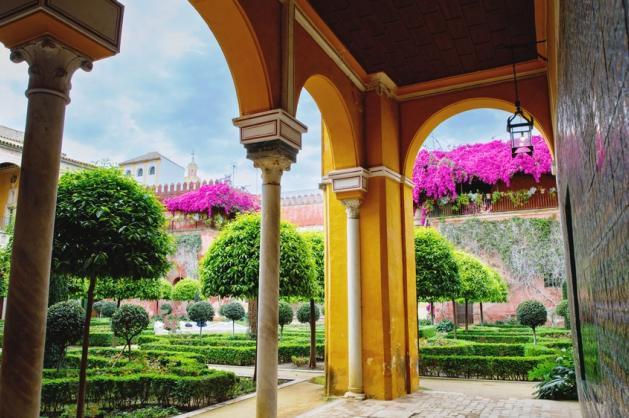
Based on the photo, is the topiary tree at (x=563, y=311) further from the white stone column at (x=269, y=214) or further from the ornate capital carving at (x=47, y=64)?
the ornate capital carving at (x=47, y=64)

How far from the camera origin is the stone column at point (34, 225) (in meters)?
2.67

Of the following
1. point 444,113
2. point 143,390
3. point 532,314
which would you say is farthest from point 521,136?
point 532,314

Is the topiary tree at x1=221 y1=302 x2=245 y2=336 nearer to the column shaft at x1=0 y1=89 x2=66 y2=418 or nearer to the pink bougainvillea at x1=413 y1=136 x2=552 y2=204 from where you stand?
the pink bougainvillea at x1=413 y1=136 x2=552 y2=204

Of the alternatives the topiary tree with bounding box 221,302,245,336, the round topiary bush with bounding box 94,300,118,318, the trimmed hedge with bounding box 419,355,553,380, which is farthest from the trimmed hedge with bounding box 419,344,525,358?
the round topiary bush with bounding box 94,300,118,318

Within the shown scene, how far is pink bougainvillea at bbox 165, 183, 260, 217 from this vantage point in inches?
1107

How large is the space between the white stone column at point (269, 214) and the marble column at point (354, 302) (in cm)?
252

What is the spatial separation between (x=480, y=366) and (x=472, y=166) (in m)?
11.8

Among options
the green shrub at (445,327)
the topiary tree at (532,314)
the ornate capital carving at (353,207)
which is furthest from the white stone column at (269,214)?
the green shrub at (445,327)

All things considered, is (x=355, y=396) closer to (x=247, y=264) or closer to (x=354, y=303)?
(x=354, y=303)

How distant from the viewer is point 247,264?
10.6 m

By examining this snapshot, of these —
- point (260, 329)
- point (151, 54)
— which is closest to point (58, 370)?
point (260, 329)

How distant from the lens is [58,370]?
Answer: 8.51m

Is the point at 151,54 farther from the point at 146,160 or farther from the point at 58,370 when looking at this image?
the point at 58,370

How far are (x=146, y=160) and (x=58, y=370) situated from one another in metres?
46.9
